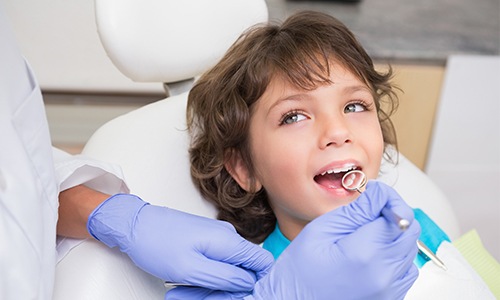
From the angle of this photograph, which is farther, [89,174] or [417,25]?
[417,25]

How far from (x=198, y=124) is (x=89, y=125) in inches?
48.5

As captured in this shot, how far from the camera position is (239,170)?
121cm

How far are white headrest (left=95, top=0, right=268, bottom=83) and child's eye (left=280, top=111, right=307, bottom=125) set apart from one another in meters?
0.31

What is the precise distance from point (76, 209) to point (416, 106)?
139cm

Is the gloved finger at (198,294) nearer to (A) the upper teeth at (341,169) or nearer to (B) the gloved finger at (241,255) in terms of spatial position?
(B) the gloved finger at (241,255)

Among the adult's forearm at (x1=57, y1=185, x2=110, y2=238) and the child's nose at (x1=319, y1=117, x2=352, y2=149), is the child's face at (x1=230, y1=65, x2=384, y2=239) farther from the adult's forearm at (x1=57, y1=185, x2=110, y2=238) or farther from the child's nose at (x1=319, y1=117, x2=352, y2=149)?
the adult's forearm at (x1=57, y1=185, x2=110, y2=238)

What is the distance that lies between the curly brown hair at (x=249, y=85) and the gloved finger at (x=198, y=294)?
0.95 ft

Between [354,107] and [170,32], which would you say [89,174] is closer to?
[170,32]

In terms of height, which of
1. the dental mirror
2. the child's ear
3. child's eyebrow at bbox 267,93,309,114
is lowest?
the child's ear

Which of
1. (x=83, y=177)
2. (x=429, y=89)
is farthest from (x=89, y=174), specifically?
(x=429, y=89)

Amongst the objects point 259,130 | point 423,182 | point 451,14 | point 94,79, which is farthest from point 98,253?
point 451,14

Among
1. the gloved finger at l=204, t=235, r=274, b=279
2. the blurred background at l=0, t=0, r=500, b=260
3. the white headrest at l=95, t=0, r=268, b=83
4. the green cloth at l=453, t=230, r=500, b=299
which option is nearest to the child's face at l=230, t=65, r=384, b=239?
the gloved finger at l=204, t=235, r=274, b=279

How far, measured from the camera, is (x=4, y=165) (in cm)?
73

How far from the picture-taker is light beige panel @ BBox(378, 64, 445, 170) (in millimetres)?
1959
